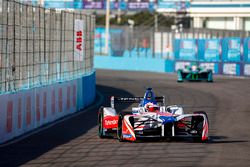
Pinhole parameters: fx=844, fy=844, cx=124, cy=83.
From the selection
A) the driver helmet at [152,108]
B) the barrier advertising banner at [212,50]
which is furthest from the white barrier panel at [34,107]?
the barrier advertising banner at [212,50]

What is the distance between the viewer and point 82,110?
1032 inches

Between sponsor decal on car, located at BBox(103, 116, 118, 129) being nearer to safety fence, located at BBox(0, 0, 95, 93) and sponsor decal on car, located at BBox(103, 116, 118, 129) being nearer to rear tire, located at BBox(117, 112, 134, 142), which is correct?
rear tire, located at BBox(117, 112, 134, 142)

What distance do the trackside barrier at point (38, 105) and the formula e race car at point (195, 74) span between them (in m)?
16.1

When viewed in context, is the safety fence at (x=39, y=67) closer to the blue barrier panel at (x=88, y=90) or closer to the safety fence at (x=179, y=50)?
the blue barrier panel at (x=88, y=90)

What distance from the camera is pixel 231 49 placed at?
173 ft

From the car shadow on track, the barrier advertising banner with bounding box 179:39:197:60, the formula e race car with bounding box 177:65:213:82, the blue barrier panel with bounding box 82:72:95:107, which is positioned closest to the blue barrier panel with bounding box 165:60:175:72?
the barrier advertising banner with bounding box 179:39:197:60

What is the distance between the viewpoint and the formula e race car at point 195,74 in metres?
43.4

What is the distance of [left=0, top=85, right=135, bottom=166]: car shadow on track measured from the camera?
14.9 meters

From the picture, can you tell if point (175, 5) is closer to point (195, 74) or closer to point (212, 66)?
point (212, 66)

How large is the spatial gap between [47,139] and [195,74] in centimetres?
2611

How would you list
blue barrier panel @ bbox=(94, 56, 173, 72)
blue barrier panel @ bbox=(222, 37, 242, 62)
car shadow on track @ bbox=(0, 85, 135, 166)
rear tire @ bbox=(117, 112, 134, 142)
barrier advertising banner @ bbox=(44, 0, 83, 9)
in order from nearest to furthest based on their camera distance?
1. car shadow on track @ bbox=(0, 85, 135, 166)
2. rear tire @ bbox=(117, 112, 134, 142)
3. blue barrier panel @ bbox=(222, 37, 242, 62)
4. blue barrier panel @ bbox=(94, 56, 173, 72)
5. barrier advertising banner @ bbox=(44, 0, 83, 9)

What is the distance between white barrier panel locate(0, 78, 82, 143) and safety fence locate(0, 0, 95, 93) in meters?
0.34

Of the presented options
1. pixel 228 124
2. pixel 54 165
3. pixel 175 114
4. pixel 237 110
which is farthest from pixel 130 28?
pixel 54 165

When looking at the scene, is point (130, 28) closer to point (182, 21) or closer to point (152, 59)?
point (152, 59)
